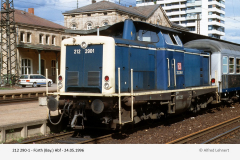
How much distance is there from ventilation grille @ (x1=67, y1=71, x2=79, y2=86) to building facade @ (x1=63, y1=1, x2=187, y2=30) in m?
42.7

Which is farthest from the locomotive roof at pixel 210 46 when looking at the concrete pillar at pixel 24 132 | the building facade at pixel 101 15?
the building facade at pixel 101 15

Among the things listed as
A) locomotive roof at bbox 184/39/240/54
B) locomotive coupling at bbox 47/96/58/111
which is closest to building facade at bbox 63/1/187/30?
locomotive roof at bbox 184/39/240/54

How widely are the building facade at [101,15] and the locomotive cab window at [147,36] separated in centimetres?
4133

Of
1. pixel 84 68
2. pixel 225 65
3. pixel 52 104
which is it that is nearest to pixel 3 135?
pixel 52 104

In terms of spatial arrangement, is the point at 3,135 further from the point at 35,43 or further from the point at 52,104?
the point at 35,43

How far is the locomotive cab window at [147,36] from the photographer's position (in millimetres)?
9555

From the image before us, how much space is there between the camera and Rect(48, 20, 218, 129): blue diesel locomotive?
26.1 feet

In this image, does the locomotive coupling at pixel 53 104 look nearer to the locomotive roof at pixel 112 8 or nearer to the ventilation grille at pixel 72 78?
the ventilation grille at pixel 72 78

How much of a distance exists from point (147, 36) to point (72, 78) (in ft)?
9.77

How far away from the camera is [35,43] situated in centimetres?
3859

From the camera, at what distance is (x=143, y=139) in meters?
8.29

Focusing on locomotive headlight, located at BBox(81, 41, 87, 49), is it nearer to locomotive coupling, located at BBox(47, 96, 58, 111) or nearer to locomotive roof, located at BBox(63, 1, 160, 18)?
locomotive coupling, located at BBox(47, 96, 58, 111)

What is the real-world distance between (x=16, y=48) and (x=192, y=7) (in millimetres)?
73626
